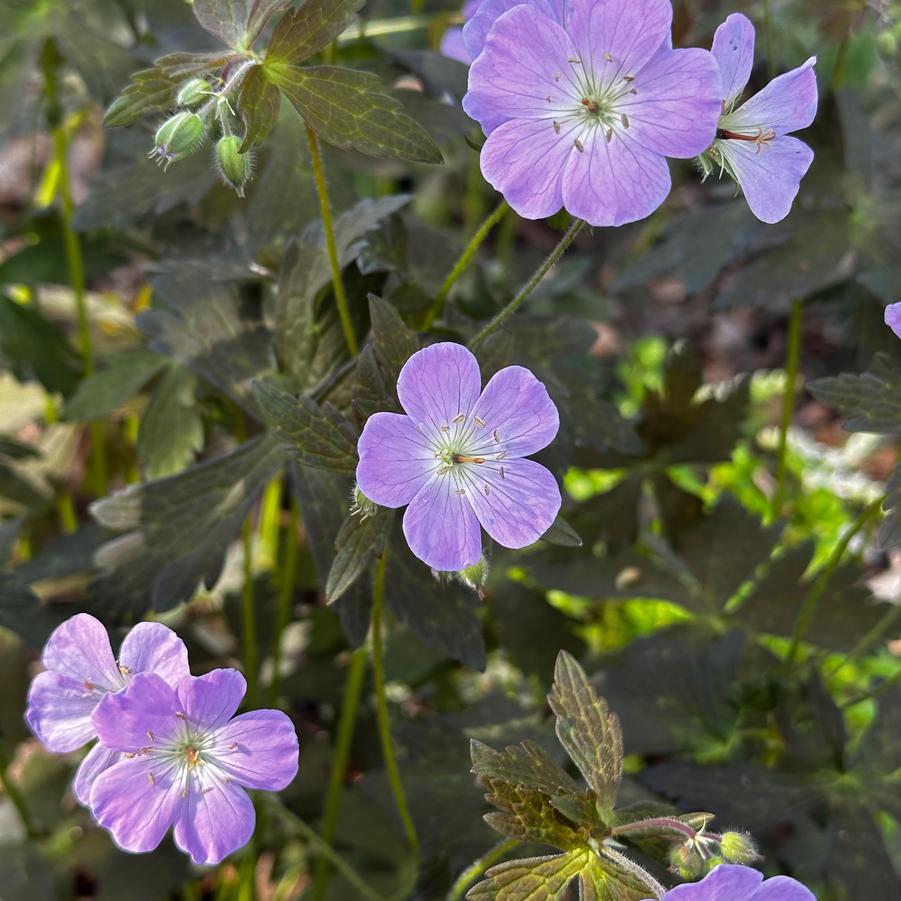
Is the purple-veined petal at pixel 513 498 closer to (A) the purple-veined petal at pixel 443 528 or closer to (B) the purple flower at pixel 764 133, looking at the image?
(A) the purple-veined petal at pixel 443 528

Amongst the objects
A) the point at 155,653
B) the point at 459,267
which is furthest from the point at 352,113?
the point at 155,653

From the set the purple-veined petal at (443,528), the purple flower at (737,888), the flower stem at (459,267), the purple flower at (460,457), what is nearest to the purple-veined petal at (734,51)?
the flower stem at (459,267)

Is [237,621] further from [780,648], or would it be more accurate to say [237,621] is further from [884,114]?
[884,114]

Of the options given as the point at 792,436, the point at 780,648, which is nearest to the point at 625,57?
the point at 780,648

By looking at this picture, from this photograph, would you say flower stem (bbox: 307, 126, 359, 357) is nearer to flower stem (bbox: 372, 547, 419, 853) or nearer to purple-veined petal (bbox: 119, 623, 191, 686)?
flower stem (bbox: 372, 547, 419, 853)

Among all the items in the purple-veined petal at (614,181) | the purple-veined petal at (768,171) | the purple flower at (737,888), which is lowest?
the purple flower at (737,888)

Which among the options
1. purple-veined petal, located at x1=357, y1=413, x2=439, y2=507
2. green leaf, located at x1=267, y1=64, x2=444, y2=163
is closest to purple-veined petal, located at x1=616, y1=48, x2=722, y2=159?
green leaf, located at x1=267, y1=64, x2=444, y2=163
